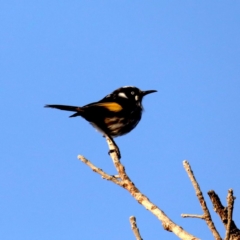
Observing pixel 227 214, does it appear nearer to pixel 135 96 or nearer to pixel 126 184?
pixel 126 184

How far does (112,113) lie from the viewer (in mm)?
7195

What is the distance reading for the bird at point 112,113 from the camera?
6.86 meters

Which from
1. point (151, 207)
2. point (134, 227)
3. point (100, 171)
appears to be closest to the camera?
point (134, 227)

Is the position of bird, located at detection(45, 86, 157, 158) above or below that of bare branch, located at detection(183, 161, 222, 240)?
above

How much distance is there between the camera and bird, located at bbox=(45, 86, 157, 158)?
686 centimetres

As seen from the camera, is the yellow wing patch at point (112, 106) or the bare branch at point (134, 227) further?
the yellow wing patch at point (112, 106)

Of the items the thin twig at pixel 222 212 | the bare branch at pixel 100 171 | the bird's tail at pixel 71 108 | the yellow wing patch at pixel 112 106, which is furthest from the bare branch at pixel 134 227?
the yellow wing patch at pixel 112 106

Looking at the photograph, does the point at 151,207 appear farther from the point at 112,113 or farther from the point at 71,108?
the point at 112,113

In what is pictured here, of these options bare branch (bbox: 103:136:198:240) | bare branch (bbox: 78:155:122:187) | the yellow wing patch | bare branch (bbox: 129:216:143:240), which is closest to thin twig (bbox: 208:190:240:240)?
bare branch (bbox: 103:136:198:240)

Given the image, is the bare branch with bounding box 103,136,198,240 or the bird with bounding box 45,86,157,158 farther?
the bird with bounding box 45,86,157,158

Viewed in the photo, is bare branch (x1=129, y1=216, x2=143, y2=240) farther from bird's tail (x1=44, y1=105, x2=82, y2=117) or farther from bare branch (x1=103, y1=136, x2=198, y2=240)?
bird's tail (x1=44, y1=105, x2=82, y2=117)

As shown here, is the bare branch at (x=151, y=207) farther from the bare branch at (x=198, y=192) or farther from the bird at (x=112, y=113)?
the bird at (x=112, y=113)

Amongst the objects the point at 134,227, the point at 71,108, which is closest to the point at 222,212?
the point at 134,227

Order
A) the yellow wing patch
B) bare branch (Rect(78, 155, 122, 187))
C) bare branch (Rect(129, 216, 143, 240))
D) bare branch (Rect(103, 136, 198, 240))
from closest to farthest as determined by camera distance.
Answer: bare branch (Rect(129, 216, 143, 240))
bare branch (Rect(103, 136, 198, 240))
bare branch (Rect(78, 155, 122, 187))
the yellow wing patch
